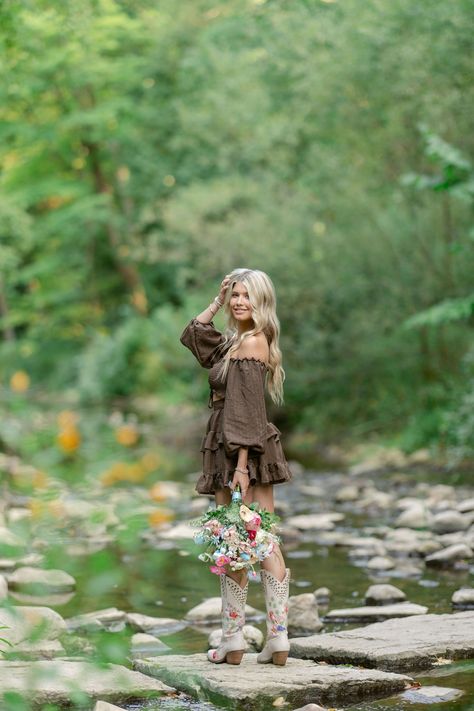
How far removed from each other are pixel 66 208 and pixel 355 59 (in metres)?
18.0

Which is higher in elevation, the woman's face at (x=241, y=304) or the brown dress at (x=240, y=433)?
the woman's face at (x=241, y=304)

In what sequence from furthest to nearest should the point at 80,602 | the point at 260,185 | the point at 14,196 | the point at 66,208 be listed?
the point at 66,208 < the point at 14,196 < the point at 260,185 < the point at 80,602

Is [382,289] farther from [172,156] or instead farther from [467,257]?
[172,156]

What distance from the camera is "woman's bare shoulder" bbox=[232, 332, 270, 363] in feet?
16.8

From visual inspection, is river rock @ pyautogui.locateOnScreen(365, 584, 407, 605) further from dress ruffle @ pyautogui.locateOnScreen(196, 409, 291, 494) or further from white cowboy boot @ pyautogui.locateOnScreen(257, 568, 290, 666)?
dress ruffle @ pyautogui.locateOnScreen(196, 409, 291, 494)

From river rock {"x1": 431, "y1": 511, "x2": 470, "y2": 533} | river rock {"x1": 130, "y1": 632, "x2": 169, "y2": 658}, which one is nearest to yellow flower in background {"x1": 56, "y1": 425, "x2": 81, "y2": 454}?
river rock {"x1": 130, "y1": 632, "x2": 169, "y2": 658}

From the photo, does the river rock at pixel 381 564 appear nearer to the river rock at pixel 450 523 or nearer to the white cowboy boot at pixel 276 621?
the river rock at pixel 450 523

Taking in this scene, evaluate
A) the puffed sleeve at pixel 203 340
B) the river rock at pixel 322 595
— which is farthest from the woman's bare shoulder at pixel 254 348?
the river rock at pixel 322 595

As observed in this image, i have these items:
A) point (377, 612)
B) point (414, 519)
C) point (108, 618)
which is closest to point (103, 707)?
point (108, 618)

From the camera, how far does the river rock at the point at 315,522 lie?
10.6 m

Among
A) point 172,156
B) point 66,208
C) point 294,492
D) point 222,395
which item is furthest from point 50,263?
point 222,395

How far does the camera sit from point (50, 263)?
33312mm

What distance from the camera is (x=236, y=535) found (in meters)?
4.93

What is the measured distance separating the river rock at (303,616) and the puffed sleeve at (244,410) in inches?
69.0
